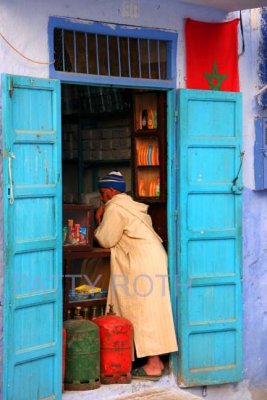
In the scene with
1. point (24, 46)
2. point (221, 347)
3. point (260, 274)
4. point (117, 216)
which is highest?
point (24, 46)

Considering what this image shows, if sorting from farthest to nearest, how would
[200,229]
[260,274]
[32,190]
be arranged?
[260,274]
[200,229]
[32,190]

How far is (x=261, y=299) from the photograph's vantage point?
28.5 ft

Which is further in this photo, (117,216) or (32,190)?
(117,216)

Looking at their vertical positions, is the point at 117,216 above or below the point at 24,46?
below

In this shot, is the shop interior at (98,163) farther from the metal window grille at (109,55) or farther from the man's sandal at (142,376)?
the man's sandal at (142,376)

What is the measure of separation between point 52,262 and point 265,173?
2.46 m

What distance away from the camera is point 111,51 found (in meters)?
7.62

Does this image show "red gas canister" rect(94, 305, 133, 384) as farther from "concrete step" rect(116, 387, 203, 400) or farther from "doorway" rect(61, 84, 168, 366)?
"doorway" rect(61, 84, 168, 366)

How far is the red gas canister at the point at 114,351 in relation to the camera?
7863 millimetres

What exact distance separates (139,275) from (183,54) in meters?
2.03

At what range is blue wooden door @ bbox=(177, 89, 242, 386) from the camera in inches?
314

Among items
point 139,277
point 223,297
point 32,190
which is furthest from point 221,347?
point 32,190

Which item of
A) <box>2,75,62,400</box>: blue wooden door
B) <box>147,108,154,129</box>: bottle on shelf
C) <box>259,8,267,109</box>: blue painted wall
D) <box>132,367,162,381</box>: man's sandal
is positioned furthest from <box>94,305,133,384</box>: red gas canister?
<box>259,8,267,109</box>: blue painted wall

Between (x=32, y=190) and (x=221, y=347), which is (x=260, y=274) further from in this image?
(x=32, y=190)
